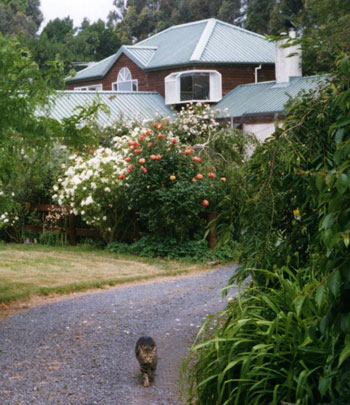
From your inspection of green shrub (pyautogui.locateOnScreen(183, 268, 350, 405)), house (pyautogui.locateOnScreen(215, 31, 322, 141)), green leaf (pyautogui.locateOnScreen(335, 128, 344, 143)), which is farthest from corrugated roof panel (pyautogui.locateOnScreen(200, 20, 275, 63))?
green leaf (pyautogui.locateOnScreen(335, 128, 344, 143))

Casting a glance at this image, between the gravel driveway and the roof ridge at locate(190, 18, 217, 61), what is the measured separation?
74.8 ft

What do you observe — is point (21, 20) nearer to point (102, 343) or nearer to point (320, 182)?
point (102, 343)

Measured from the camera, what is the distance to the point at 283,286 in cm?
531

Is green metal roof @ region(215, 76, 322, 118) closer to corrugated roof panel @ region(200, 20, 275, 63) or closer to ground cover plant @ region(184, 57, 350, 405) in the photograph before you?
corrugated roof panel @ region(200, 20, 275, 63)

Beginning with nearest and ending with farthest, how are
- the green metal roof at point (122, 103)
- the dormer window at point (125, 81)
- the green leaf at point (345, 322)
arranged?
the green leaf at point (345, 322) < the green metal roof at point (122, 103) < the dormer window at point (125, 81)

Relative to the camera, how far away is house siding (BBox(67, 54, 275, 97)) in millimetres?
33000

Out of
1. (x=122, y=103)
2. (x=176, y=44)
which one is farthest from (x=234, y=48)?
(x=122, y=103)

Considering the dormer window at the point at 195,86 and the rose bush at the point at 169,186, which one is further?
the dormer window at the point at 195,86

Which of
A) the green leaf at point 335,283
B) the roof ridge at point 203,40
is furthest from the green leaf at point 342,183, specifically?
the roof ridge at point 203,40

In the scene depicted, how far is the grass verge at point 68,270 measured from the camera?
10.5 m

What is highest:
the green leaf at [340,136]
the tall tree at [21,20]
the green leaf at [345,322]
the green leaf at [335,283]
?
the tall tree at [21,20]

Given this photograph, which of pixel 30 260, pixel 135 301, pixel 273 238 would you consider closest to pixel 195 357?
pixel 273 238

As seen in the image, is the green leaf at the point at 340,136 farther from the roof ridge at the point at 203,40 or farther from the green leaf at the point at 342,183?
the roof ridge at the point at 203,40

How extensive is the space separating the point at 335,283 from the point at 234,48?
32.5 meters
